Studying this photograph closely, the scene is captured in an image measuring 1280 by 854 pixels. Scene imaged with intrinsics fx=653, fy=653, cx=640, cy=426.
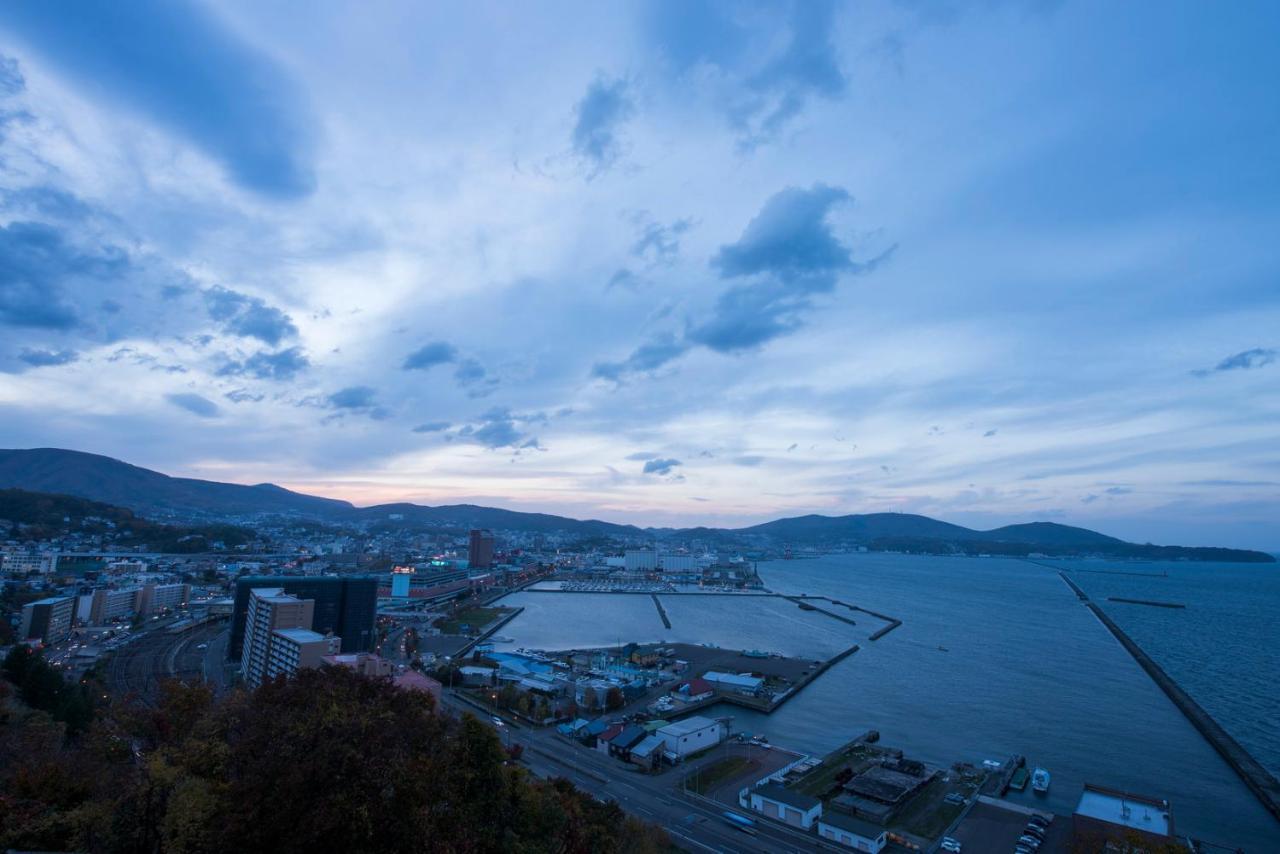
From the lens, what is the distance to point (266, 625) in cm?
899

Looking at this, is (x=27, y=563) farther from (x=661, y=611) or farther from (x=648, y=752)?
(x=648, y=752)

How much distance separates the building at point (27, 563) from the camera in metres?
16.5

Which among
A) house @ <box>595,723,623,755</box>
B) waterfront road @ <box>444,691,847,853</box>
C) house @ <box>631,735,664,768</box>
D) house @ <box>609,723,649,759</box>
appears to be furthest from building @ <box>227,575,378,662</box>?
house @ <box>631,735,664,768</box>

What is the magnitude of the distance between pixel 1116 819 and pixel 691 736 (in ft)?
12.2

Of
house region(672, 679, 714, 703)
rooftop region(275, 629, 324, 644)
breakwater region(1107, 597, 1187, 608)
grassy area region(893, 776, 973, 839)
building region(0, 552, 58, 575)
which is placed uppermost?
building region(0, 552, 58, 575)

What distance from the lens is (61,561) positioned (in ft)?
62.3

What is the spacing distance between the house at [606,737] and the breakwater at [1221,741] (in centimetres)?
624

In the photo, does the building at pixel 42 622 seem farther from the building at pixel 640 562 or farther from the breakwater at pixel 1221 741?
the building at pixel 640 562

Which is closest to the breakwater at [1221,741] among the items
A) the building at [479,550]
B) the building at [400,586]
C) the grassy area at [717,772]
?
the grassy area at [717,772]

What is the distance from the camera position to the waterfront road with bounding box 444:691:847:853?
5.02 meters

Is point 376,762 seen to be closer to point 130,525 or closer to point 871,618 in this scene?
point 871,618

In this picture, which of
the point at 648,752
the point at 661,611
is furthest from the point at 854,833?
the point at 661,611

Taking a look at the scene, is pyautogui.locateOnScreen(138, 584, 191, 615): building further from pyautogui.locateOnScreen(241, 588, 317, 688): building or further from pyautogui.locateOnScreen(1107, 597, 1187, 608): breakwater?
pyautogui.locateOnScreen(1107, 597, 1187, 608): breakwater

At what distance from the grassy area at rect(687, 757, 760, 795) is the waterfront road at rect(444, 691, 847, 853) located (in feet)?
0.52
